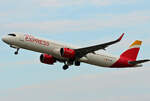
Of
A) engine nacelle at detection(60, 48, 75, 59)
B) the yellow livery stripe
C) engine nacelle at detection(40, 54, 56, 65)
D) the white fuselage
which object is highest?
the white fuselage

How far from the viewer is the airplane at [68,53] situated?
6656 cm

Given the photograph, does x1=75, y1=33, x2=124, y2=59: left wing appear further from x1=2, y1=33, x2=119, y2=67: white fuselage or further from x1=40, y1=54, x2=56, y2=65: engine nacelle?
x1=40, y1=54, x2=56, y2=65: engine nacelle

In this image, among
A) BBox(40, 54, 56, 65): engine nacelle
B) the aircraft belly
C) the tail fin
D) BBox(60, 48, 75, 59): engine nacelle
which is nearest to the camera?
BBox(60, 48, 75, 59): engine nacelle

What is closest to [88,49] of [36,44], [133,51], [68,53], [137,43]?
[68,53]

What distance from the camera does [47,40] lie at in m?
67.7

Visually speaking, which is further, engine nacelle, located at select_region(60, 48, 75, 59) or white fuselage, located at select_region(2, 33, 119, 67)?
engine nacelle, located at select_region(60, 48, 75, 59)

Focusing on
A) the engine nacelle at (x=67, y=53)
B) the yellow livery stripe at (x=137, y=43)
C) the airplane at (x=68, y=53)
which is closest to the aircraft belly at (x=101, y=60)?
the airplane at (x=68, y=53)

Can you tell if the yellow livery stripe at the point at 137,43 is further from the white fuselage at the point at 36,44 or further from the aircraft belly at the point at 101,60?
the white fuselage at the point at 36,44

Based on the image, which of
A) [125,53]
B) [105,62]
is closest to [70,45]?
[105,62]

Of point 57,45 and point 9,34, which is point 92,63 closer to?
point 57,45

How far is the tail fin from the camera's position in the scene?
78225 millimetres

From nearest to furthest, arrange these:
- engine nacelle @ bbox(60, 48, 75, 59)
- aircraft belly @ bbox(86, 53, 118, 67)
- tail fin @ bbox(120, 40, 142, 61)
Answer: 1. engine nacelle @ bbox(60, 48, 75, 59)
2. aircraft belly @ bbox(86, 53, 118, 67)
3. tail fin @ bbox(120, 40, 142, 61)

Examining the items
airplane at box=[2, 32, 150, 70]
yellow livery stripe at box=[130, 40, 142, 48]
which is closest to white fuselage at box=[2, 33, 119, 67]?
airplane at box=[2, 32, 150, 70]

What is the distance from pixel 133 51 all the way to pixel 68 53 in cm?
1662
